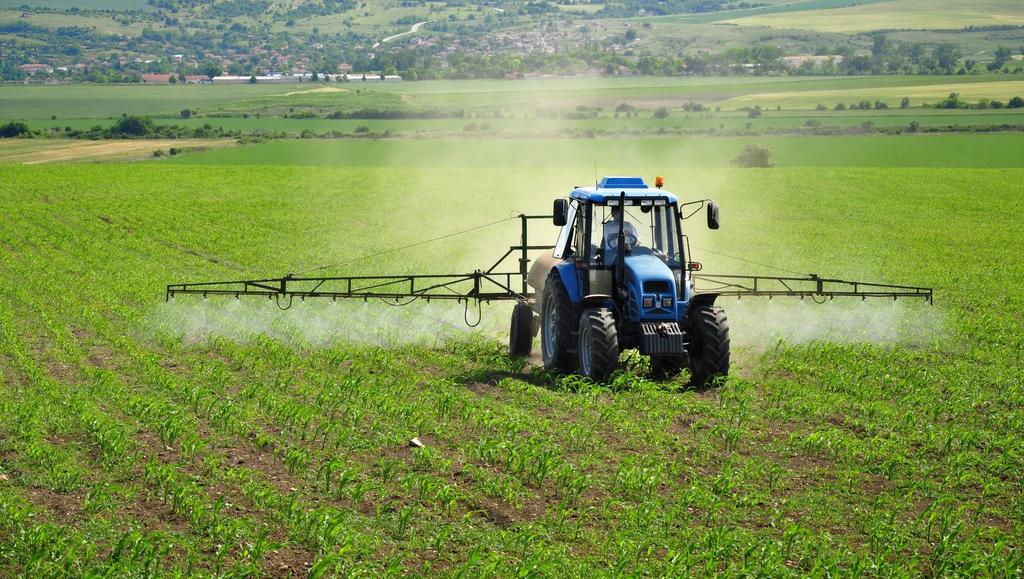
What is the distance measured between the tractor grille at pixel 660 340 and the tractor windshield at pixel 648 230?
5.22 feet

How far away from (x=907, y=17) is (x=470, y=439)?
7239 inches

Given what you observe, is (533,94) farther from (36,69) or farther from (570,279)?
(36,69)

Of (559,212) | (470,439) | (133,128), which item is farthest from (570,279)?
(133,128)

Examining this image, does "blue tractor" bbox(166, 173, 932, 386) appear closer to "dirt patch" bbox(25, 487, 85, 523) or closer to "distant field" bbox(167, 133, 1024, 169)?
"dirt patch" bbox(25, 487, 85, 523)

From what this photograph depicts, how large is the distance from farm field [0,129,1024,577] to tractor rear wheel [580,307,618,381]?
300 mm

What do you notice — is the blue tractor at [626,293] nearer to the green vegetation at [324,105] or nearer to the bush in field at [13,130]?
the green vegetation at [324,105]

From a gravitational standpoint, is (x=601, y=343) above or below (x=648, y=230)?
below

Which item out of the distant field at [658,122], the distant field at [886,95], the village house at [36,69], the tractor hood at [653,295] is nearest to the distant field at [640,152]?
the distant field at [658,122]

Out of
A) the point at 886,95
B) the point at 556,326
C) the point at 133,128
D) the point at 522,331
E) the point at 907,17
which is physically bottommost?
the point at 133,128

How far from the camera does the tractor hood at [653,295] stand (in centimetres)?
1527

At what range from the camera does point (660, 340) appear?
1501 cm

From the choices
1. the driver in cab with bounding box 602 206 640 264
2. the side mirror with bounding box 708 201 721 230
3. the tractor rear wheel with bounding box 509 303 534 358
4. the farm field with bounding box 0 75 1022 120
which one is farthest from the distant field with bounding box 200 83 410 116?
the side mirror with bounding box 708 201 721 230

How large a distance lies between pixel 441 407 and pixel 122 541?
5548 millimetres

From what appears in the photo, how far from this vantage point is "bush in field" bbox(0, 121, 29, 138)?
90.7 m
